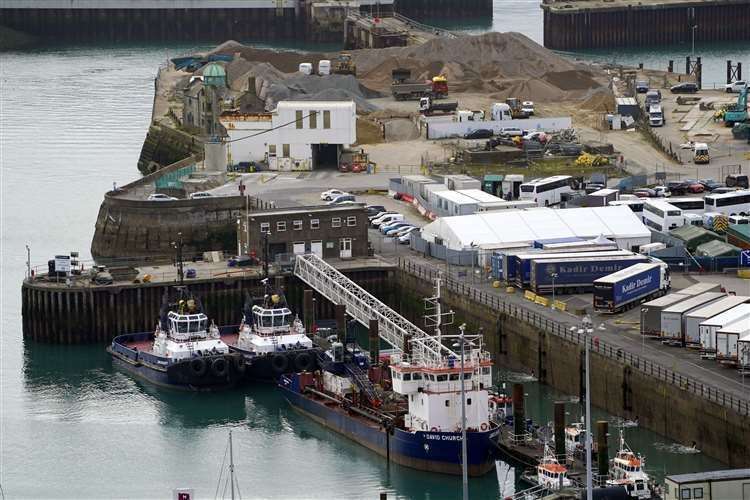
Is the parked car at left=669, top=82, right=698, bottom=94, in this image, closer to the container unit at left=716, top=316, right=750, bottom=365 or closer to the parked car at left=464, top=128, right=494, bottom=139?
the parked car at left=464, top=128, right=494, bottom=139

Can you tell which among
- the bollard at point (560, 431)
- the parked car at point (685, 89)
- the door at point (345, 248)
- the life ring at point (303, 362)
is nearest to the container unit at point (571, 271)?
the life ring at point (303, 362)

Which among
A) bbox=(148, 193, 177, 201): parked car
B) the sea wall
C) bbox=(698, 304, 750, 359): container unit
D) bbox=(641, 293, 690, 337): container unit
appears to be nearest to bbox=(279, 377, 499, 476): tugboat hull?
the sea wall

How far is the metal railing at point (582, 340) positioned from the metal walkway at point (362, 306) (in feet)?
11.5

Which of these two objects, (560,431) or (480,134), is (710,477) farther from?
(480,134)

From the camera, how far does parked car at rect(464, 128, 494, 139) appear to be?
434 ft

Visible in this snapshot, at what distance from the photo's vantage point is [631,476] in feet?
230

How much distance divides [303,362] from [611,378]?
531 inches

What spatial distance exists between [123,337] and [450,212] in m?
19.9

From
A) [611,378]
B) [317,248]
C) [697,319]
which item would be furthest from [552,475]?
[317,248]

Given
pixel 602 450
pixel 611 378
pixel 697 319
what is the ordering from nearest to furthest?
A: pixel 602 450, pixel 611 378, pixel 697 319

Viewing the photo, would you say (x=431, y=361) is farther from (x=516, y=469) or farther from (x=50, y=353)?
(x=50, y=353)

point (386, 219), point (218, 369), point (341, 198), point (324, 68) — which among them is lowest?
point (218, 369)

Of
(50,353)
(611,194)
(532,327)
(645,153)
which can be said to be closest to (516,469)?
(532,327)

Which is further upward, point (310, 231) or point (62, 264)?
point (310, 231)
